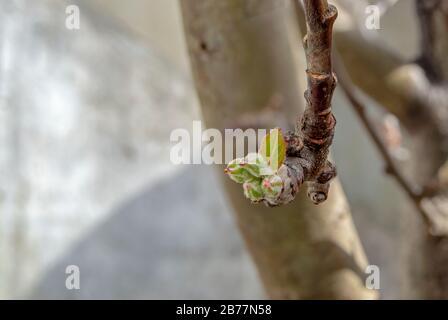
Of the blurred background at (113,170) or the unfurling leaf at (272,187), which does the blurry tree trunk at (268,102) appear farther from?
the blurred background at (113,170)

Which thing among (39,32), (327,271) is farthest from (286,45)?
(39,32)

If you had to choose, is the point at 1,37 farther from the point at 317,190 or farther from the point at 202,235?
the point at 317,190

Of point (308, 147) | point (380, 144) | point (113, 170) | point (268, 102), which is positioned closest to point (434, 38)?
point (380, 144)

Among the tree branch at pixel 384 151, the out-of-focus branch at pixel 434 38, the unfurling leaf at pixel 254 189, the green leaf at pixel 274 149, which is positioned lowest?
the unfurling leaf at pixel 254 189

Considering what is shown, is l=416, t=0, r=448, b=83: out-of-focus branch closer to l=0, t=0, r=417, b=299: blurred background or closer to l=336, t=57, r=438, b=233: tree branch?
l=336, t=57, r=438, b=233: tree branch

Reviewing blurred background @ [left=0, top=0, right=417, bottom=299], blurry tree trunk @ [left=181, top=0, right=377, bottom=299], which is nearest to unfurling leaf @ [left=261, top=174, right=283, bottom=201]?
blurry tree trunk @ [left=181, top=0, right=377, bottom=299]

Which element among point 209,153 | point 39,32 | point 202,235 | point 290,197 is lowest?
point 290,197

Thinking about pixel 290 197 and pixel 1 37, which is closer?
pixel 290 197

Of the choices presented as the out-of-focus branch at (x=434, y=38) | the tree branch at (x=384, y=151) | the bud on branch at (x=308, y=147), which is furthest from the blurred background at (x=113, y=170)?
the bud on branch at (x=308, y=147)
